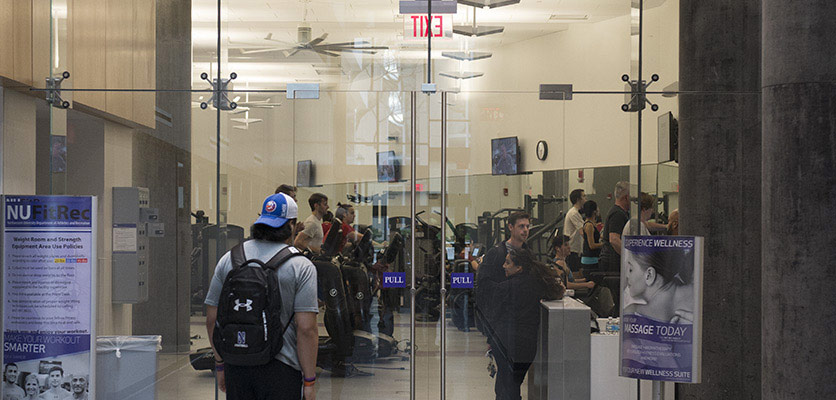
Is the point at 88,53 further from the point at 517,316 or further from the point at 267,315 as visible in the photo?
the point at 517,316

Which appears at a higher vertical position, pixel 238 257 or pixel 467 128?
pixel 467 128

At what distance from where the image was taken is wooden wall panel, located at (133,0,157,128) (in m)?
5.99

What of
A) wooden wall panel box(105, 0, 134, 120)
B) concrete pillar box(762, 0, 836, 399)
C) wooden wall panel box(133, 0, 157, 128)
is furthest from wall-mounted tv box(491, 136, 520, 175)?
wooden wall panel box(105, 0, 134, 120)

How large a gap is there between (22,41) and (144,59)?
2.66 feet

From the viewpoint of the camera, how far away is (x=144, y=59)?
611cm

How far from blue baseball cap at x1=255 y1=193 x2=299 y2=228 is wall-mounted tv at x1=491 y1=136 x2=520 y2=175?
215cm

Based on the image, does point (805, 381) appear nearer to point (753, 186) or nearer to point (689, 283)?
point (689, 283)

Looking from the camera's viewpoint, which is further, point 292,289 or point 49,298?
point 49,298

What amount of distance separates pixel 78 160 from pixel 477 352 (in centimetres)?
316

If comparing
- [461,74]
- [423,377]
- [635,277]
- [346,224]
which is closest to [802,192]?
[635,277]

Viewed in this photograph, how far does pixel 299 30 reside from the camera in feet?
20.2

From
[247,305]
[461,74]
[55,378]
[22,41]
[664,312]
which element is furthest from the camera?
[461,74]

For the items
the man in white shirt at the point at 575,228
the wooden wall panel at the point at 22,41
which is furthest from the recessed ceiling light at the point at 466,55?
the wooden wall panel at the point at 22,41

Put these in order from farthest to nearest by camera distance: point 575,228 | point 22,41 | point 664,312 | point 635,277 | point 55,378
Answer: point 575,228
point 22,41
point 55,378
point 635,277
point 664,312
